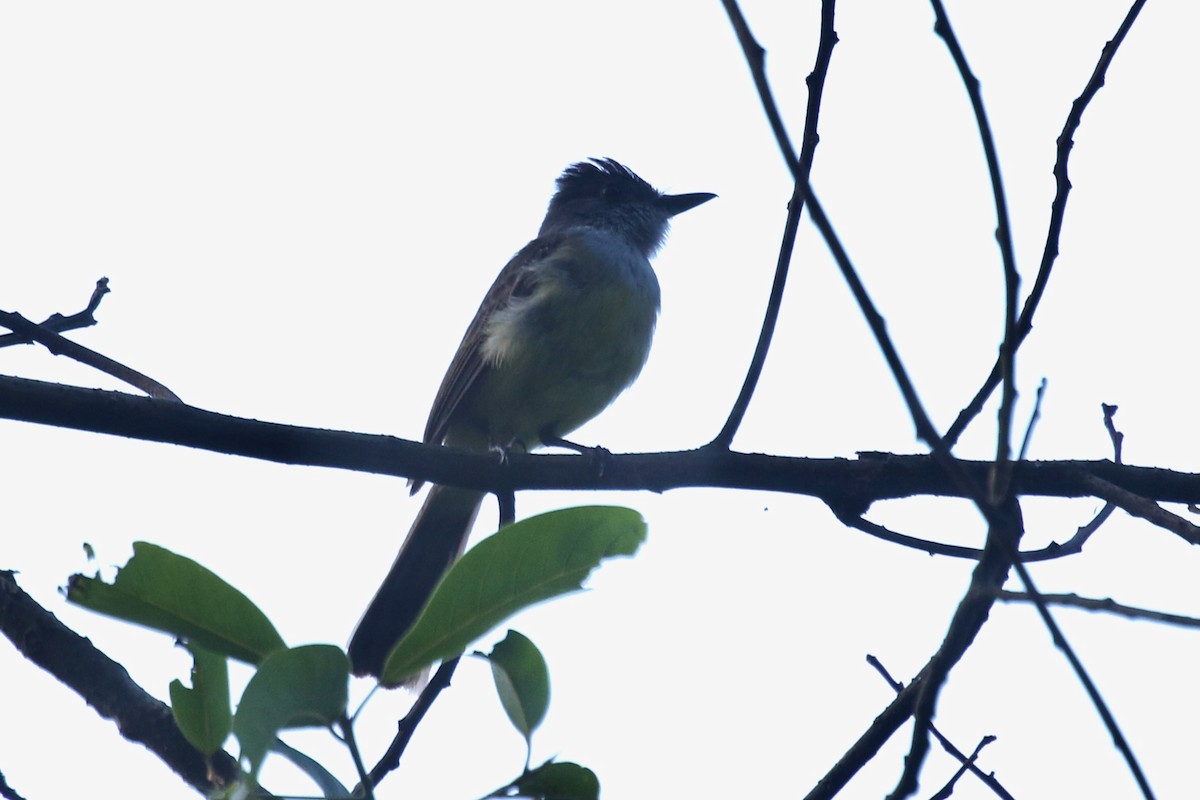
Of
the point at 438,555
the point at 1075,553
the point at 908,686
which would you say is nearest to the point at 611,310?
the point at 438,555

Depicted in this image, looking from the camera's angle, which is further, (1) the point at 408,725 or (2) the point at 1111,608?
(1) the point at 408,725

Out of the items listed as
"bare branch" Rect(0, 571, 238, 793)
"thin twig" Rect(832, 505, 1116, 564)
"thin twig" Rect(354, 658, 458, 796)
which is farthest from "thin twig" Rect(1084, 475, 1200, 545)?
"bare branch" Rect(0, 571, 238, 793)

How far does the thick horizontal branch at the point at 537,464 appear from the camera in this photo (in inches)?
116

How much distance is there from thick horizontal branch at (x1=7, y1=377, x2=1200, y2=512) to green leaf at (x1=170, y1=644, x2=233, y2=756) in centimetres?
102

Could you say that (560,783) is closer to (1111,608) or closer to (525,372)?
(1111,608)

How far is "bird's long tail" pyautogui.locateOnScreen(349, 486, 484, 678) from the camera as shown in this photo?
5293 mm

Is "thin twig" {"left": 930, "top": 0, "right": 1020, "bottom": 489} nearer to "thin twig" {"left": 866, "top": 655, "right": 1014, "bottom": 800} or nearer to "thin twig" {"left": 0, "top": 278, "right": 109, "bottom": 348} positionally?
"thin twig" {"left": 866, "top": 655, "right": 1014, "bottom": 800}

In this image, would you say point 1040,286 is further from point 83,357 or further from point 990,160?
point 83,357

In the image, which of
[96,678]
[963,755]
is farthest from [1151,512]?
[96,678]

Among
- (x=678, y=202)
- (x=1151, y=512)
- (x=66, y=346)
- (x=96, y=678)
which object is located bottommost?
(x=96, y=678)

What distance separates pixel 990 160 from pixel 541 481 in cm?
191

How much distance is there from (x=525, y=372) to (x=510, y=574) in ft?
11.0

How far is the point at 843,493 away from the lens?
3266mm

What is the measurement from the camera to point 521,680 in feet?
7.27
